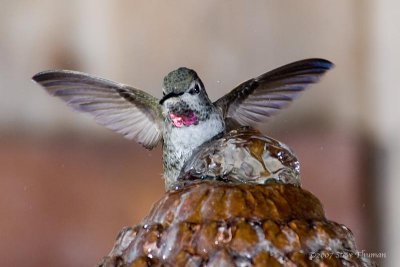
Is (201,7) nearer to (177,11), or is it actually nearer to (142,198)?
(177,11)

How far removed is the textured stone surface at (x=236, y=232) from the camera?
89cm

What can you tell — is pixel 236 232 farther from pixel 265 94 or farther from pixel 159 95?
pixel 159 95

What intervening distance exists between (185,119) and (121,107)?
21 centimetres

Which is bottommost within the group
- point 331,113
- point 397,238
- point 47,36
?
point 397,238

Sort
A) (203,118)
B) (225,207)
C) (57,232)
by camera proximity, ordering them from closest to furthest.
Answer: (225,207) → (203,118) → (57,232)

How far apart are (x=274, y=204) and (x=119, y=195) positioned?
1150mm

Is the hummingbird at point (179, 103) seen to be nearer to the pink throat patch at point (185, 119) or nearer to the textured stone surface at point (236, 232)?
the pink throat patch at point (185, 119)

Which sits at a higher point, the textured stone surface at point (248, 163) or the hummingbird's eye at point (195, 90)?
the hummingbird's eye at point (195, 90)

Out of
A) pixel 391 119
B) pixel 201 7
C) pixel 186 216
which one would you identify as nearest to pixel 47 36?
pixel 201 7

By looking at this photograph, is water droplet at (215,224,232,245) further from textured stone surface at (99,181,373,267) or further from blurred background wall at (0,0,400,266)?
blurred background wall at (0,0,400,266)

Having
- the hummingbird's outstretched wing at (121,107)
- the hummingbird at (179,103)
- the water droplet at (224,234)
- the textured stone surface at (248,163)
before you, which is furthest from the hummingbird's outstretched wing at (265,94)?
the water droplet at (224,234)

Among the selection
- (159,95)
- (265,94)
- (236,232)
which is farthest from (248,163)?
(159,95)

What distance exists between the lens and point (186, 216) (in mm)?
934

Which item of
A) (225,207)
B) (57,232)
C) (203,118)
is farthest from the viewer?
(57,232)
